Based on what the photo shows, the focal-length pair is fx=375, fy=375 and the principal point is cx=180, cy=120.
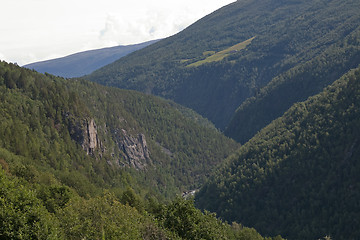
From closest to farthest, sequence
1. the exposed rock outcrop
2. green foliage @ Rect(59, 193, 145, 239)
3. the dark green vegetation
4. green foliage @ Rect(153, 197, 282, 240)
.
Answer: the dark green vegetation, green foliage @ Rect(59, 193, 145, 239), green foliage @ Rect(153, 197, 282, 240), the exposed rock outcrop

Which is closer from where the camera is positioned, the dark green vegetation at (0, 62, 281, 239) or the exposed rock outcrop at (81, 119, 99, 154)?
the dark green vegetation at (0, 62, 281, 239)

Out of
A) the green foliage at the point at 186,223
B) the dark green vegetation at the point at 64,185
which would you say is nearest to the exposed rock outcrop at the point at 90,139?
the dark green vegetation at the point at 64,185

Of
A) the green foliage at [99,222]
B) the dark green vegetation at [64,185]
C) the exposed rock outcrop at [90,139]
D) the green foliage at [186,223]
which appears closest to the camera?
the dark green vegetation at [64,185]

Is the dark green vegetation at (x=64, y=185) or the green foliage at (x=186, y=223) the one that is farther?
the green foliage at (x=186, y=223)

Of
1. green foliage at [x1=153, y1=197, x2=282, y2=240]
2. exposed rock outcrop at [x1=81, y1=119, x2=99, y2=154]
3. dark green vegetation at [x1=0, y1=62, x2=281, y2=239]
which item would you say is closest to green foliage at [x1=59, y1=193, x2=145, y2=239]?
dark green vegetation at [x1=0, y1=62, x2=281, y2=239]

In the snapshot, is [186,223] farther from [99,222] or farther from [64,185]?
[64,185]

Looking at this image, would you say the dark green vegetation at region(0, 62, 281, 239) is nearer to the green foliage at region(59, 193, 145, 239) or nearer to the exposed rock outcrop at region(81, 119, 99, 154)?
the green foliage at region(59, 193, 145, 239)

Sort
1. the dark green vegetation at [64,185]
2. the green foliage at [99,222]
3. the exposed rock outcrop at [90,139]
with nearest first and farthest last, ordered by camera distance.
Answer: the dark green vegetation at [64,185] < the green foliage at [99,222] < the exposed rock outcrop at [90,139]

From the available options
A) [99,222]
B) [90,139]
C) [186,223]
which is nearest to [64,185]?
[99,222]

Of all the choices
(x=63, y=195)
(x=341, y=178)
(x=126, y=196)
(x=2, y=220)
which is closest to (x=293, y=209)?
(x=341, y=178)

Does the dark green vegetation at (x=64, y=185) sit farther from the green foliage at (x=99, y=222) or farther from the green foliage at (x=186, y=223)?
the green foliage at (x=99, y=222)

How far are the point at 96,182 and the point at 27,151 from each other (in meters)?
36.4

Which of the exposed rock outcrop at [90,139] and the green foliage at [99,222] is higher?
the exposed rock outcrop at [90,139]

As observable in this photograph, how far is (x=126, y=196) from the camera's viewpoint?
91750 mm
